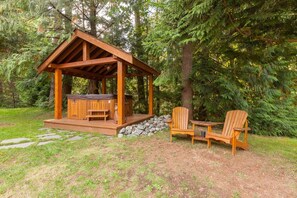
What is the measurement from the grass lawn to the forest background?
2458 millimetres

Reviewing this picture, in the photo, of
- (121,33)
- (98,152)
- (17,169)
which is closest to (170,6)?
(98,152)

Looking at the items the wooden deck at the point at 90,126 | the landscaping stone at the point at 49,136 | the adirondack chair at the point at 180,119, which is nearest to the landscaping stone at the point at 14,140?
the landscaping stone at the point at 49,136

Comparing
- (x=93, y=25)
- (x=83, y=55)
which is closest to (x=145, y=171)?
(x=83, y=55)

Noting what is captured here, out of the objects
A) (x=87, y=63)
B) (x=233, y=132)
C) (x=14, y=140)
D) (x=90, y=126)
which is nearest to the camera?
(x=233, y=132)

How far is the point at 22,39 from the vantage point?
8.24m

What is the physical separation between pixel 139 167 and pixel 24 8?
771 centimetres

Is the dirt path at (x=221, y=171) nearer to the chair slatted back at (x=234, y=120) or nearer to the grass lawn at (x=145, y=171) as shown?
the grass lawn at (x=145, y=171)

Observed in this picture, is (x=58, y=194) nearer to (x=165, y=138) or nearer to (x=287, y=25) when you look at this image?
(x=165, y=138)

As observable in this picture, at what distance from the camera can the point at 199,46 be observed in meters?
5.29

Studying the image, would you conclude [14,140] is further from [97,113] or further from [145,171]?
[145,171]

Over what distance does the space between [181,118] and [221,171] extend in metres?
2.02

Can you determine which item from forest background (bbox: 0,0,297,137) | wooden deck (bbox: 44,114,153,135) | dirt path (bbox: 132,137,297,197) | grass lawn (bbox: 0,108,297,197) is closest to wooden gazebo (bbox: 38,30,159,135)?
wooden deck (bbox: 44,114,153,135)

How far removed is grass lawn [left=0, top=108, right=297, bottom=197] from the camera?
2.50 metres

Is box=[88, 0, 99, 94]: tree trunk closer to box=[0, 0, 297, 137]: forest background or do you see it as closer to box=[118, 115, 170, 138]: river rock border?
box=[0, 0, 297, 137]: forest background
